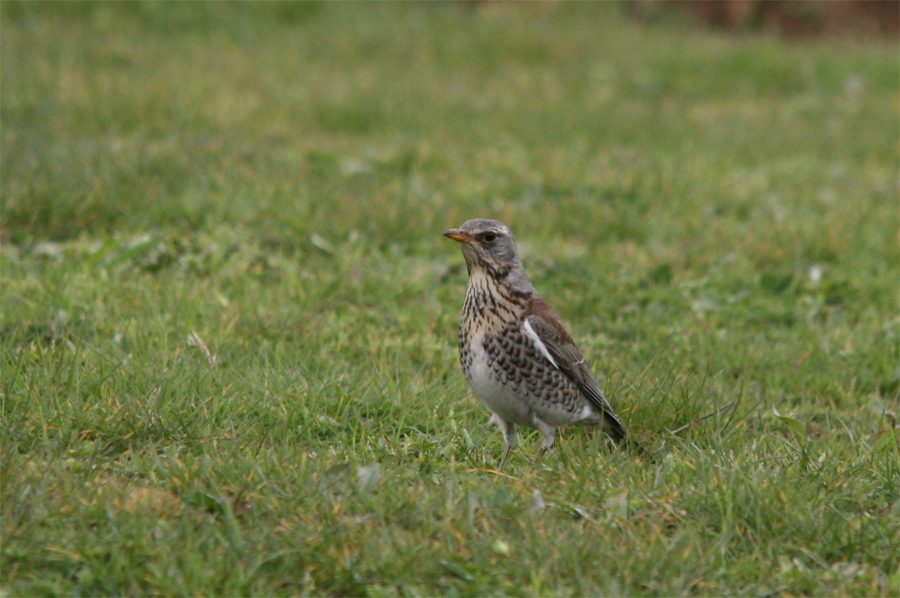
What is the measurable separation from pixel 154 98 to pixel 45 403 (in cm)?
579

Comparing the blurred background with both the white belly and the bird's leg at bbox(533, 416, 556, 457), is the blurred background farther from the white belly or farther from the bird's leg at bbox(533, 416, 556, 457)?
the bird's leg at bbox(533, 416, 556, 457)

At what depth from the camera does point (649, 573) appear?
11.3 feet

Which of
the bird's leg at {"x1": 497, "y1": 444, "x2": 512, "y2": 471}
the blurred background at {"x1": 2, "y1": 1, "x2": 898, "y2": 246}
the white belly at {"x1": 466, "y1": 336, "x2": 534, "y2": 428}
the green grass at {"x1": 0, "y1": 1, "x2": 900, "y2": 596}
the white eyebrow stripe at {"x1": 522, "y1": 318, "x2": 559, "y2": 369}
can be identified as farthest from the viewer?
the blurred background at {"x1": 2, "y1": 1, "x2": 898, "y2": 246}

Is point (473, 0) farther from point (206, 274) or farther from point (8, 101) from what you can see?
point (206, 274)

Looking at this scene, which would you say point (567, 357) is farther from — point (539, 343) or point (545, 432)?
point (545, 432)

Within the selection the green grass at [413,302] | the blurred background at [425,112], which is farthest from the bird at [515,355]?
the blurred background at [425,112]

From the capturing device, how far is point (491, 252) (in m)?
4.77

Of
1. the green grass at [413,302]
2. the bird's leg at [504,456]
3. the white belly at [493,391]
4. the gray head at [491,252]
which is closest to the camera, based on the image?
the green grass at [413,302]

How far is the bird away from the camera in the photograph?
14.6 ft

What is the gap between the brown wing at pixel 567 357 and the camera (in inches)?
181

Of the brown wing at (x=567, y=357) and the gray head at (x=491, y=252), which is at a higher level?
the gray head at (x=491, y=252)

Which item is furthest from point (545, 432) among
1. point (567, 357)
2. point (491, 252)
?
point (491, 252)

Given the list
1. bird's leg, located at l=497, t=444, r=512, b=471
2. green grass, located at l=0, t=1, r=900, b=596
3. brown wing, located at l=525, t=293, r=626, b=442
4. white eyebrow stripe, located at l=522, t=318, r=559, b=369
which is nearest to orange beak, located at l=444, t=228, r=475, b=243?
brown wing, located at l=525, t=293, r=626, b=442

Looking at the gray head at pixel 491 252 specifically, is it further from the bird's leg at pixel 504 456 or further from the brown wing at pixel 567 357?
the bird's leg at pixel 504 456
